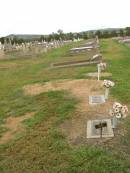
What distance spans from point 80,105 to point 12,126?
1817 millimetres

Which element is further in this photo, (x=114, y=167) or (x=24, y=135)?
(x=24, y=135)

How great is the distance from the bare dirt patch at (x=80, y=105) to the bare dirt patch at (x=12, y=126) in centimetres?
102

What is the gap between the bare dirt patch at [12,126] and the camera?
711cm

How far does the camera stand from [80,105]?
8734mm

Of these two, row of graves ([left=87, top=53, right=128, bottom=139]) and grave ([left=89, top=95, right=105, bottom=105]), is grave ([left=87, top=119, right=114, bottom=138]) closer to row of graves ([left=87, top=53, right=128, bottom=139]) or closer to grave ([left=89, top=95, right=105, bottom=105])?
row of graves ([left=87, top=53, right=128, bottom=139])

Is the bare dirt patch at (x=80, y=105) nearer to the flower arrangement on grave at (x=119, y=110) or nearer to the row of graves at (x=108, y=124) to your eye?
the row of graves at (x=108, y=124)

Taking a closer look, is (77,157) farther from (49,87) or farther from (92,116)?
(49,87)

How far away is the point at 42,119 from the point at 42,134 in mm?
1041

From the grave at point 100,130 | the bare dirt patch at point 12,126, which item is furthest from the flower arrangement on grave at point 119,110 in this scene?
the bare dirt patch at point 12,126

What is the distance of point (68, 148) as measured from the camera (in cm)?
604

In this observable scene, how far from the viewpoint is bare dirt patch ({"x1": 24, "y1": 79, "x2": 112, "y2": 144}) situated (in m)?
6.78

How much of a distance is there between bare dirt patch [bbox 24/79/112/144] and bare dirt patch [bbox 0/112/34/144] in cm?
102

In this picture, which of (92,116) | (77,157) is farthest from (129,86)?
(77,157)

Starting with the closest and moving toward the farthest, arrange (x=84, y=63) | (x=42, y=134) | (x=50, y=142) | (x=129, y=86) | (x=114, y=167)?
(x=114, y=167) → (x=50, y=142) → (x=42, y=134) → (x=129, y=86) → (x=84, y=63)
